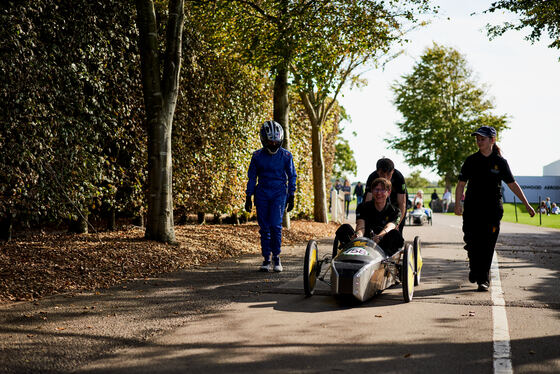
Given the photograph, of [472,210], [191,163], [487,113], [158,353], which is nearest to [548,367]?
[158,353]

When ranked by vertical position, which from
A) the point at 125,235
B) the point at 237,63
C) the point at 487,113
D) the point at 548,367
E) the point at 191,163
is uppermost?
the point at 487,113

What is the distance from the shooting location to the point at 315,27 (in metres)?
13.8

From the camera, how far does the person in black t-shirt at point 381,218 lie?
290 inches

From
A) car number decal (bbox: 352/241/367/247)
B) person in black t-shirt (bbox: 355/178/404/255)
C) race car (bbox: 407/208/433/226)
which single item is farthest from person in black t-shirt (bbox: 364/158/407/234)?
race car (bbox: 407/208/433/226)

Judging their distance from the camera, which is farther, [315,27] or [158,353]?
[315,27]

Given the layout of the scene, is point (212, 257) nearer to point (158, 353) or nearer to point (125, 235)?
point (125, 235)

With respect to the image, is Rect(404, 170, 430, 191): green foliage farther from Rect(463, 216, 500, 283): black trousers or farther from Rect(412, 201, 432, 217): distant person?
Rect(463, 216, 500, 283): black trousers

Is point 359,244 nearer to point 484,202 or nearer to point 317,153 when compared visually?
point 484,202

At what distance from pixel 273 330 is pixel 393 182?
3.88 m

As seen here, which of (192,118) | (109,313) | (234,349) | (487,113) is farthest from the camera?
(487,113)

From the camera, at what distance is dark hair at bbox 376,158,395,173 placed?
8.29 m

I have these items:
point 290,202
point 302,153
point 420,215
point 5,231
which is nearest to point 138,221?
point 5,231

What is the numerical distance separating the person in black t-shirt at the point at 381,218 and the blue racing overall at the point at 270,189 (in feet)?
5.30

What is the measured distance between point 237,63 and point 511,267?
844 centimetres
